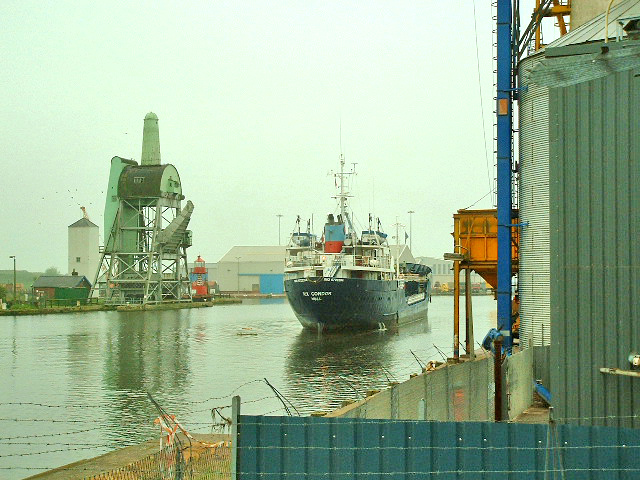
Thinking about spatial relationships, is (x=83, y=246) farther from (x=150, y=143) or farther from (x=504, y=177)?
(x=504, y=177)

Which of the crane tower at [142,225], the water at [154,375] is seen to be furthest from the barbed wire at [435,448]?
the crane tower at [142,225]

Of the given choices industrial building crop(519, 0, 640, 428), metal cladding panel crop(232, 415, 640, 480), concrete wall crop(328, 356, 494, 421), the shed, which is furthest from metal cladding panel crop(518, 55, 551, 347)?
the shed

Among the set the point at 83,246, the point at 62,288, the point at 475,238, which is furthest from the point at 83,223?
the point at 475,238

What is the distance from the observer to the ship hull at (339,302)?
62.0m

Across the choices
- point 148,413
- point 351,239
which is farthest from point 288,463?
point 351,239

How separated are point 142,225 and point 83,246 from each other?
104 ft

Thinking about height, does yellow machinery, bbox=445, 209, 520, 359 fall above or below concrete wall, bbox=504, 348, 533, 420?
above

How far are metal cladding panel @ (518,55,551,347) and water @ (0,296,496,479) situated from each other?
537 cm

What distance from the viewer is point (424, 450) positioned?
8.29 metres

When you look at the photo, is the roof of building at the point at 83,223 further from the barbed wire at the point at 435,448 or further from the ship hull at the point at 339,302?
the barbed wire at the point at 435,448

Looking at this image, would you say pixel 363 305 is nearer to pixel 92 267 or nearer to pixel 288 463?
pixel 288 463

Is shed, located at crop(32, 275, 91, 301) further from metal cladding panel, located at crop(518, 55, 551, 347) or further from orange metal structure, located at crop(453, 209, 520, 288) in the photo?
metal cladding panel, located at crop(518, 55, 551, 347)

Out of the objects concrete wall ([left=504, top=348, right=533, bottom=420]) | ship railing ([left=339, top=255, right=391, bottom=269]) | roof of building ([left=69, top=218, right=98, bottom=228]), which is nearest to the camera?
concrete wall ([left=504, top=348, right=533, bottom=420])

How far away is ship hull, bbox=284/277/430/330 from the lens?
6200 centimetres
